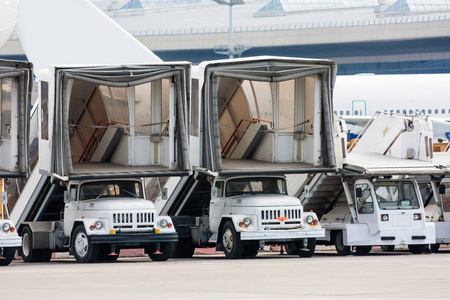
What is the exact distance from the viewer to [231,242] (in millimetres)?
21906

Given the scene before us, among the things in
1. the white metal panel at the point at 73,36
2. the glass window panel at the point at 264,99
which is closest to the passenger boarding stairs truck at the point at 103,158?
the glass window panel at the point at 264,99

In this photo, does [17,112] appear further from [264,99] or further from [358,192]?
[358,192]

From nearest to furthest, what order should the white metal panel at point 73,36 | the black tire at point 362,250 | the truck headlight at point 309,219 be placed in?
1. the truck headlight at point 309,219
2. the black tire at point 362,250
3. the white metal panel at point 73,36

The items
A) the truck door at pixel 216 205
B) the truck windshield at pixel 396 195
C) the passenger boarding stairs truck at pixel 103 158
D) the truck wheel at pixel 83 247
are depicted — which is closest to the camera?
the truck wheel at pixel 83 247

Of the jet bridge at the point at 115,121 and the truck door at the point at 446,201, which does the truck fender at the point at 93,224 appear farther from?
the truck door at the point at 446,201

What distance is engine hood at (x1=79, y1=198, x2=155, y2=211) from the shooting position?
21.1m

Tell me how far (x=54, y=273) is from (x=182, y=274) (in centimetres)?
229

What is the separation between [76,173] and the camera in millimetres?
21484

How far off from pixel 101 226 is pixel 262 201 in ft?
11.7

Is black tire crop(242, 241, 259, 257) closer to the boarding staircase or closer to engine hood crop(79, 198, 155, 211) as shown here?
engine hood crop(79, 198, 155, 211)

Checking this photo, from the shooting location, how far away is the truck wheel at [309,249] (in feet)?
72.9

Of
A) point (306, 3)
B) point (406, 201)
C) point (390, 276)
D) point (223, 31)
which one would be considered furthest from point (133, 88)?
point (306, 3)

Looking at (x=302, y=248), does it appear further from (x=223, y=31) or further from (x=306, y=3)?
(x=306, y=3)

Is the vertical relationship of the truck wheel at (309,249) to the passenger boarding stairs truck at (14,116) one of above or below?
below
